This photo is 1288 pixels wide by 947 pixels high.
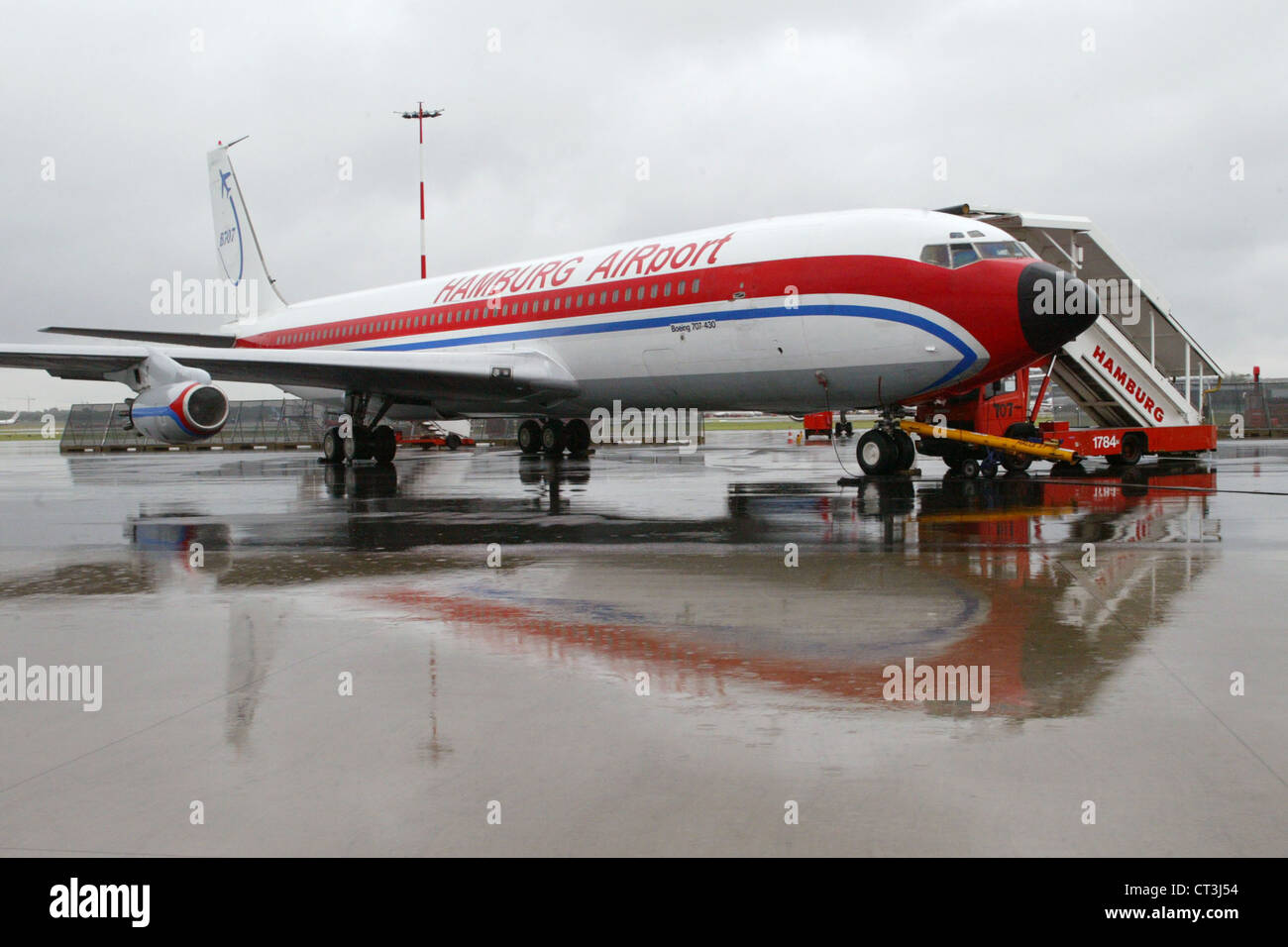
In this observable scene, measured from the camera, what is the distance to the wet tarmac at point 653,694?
10.7ft

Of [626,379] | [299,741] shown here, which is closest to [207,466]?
[626,379]

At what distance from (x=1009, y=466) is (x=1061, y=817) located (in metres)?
16.8

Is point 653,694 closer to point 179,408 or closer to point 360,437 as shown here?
point 179,408

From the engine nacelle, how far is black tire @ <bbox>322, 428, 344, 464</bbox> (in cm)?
683

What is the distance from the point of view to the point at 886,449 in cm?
1775

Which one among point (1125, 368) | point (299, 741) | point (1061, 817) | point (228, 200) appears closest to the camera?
point (1061, 817)

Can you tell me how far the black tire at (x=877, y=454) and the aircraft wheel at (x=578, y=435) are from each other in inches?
436

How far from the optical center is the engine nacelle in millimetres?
17141

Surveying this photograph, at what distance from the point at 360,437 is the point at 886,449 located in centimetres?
1193

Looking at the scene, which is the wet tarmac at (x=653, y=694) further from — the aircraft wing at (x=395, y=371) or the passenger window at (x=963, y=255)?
the aircraft wing at (x=395, y=371)

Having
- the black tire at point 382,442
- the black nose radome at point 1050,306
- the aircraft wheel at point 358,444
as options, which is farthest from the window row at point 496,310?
the black nose radome at point 1050,306

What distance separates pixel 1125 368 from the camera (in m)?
20.5

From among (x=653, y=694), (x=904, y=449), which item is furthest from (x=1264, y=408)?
(x=653, y=694)

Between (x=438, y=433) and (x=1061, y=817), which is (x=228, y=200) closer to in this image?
(x=438, y=433)
